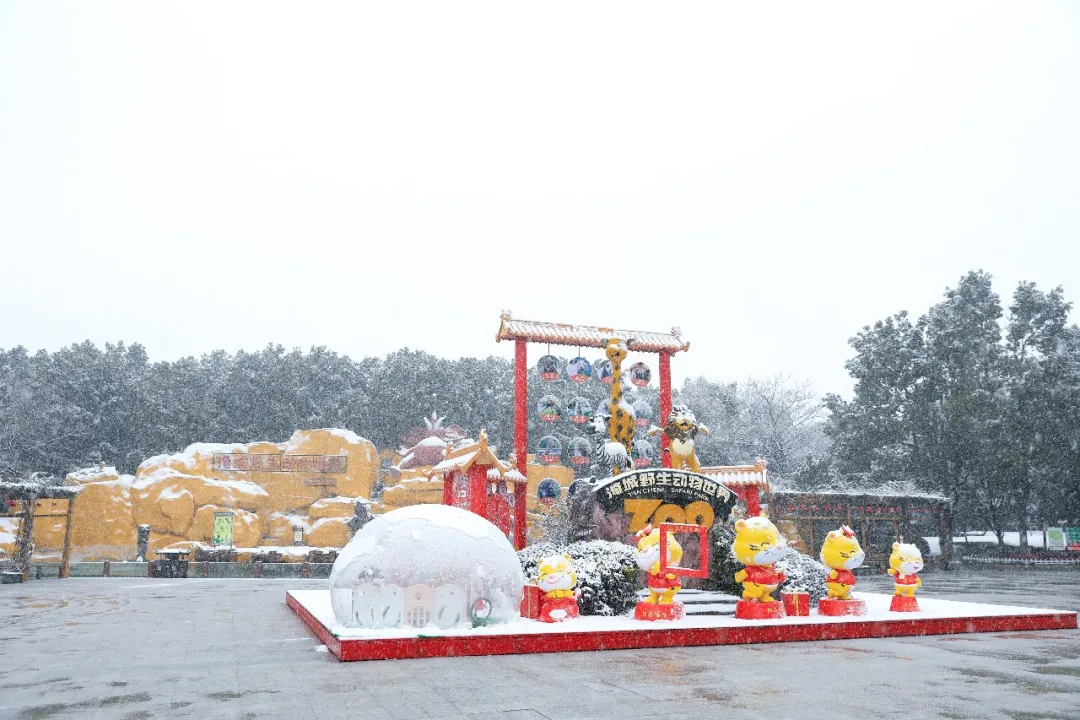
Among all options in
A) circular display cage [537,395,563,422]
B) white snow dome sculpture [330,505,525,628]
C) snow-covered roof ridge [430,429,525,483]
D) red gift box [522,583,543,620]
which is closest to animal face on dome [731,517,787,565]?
red gift box [522,583,543,620]

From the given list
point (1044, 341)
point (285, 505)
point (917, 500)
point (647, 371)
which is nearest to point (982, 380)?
point (1044, 341)

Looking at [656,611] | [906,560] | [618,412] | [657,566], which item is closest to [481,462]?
[618,412]

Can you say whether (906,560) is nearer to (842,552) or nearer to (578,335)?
(842,552)

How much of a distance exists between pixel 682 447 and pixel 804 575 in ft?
10.9

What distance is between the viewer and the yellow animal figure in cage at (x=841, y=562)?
1213cm

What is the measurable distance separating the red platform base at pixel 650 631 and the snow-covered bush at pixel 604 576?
1.44ft

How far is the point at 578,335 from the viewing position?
17.4 meters

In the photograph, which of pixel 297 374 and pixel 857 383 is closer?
pixel 857 383

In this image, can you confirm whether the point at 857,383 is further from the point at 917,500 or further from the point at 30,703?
the point at 30,703

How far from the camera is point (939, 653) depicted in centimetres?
937

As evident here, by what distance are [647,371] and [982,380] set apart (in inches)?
969

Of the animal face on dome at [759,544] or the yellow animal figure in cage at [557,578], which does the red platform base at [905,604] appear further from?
the yellow animal figure in cage at [557,578]

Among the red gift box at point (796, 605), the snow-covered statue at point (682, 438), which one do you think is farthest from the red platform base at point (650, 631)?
the snow-covered statue at point (682, 438)

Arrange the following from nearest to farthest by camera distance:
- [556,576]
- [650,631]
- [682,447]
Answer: [650,631]
[556,576]
[682,447]
